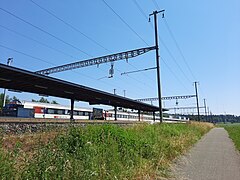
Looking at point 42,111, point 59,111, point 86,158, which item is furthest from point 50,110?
point 86,158

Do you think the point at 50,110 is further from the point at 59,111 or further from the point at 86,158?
the point at 86,158

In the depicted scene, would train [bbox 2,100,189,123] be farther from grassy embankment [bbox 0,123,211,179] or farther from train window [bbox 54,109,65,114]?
grassy embankment [bbox 0,123,211,179]

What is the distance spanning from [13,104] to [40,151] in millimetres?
33677

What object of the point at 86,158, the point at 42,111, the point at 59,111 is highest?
the point at 59,111

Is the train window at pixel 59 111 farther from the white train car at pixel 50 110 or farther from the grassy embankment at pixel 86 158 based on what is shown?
the grassy embankment at pixel 86 158

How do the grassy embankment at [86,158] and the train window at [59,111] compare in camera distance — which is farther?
the train window at [59,111]

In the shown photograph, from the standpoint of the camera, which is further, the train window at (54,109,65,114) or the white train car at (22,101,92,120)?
the train window at (54,109,65,114)

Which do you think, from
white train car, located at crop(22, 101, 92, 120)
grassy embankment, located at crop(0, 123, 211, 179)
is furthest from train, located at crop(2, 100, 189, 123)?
grassy embankment, located at crop(0, 123, 211, 179)

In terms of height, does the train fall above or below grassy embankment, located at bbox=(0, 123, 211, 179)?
above

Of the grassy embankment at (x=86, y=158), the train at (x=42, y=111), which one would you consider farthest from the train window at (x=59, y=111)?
the grassy embankment at (x=86, y=158)

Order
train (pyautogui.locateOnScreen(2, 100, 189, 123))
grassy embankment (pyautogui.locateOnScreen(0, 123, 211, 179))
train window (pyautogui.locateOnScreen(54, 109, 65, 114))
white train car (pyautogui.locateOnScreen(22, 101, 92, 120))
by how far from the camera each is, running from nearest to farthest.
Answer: grassy embankment (pyautogui.locateOnScreen(0, 123, 211, 179)) < train (pyautogui.locateOnScreen(2, 100, 189, 123)) < white train car (pyautogui.locateOnScreen(22, 101, 92, 120)) < train window (pyautogui.locateOnScreen(54, 109, 65, 114))

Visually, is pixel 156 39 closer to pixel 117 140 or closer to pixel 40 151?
pixel 117 140

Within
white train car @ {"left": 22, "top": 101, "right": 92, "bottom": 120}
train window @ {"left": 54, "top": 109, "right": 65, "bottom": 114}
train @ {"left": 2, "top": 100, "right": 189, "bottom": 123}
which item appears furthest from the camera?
train window @ {"left": 54, "top": 109, "right": 65, "bottom": 114}

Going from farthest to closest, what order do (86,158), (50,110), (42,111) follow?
(50,110)
(42,111)
(86,158)
